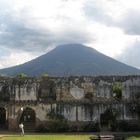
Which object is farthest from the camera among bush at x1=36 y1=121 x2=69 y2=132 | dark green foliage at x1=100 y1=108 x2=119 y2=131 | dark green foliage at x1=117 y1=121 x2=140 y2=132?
dark green foliage at x1=100 y1=108 x2=119 y2=131

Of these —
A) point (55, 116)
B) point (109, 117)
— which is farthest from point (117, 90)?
point (55, 116)

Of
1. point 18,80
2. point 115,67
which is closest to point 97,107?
point 18,80

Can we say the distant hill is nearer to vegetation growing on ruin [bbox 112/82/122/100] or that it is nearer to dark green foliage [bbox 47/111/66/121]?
vegetation growing on ruin [bbox 112/82/122/100]

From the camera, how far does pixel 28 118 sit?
191 feet

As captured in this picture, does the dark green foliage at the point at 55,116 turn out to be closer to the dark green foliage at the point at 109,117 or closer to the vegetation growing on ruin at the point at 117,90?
the dark green foliage at the point at 109,117

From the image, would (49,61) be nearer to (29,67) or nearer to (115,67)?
(29,67)

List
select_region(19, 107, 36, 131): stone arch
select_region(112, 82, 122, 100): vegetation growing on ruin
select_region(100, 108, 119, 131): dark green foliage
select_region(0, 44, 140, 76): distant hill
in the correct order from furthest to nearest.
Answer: select_region(0, 44, 140, 76): distant hill
select_region(112, 82, 122, 100): vegetation growing on ruin
select_region(19, 107, 36, 131): stone arch
select_region(100, 108, 119, 131): dark green foliage

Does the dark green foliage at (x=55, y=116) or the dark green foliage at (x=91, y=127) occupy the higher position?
the dark green foliage at (x=55, y=116)

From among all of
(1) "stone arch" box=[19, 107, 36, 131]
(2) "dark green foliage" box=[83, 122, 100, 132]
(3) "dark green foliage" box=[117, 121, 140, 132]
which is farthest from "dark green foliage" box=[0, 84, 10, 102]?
(3) "dark green foliage" box=[117, 121, 140, 132]

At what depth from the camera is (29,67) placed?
174m

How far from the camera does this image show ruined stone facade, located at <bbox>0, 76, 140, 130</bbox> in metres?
53.9

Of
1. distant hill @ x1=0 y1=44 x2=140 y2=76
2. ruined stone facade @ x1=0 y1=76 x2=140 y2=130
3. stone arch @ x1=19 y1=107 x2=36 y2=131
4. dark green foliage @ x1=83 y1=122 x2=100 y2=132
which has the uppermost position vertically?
distant hill @ x1=0 y1=44 x2=140 y2=76

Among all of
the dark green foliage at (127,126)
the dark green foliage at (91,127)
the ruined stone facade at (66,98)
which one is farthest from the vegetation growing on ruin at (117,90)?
the dark green foliage at (91,127)

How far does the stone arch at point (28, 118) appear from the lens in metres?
55.5
